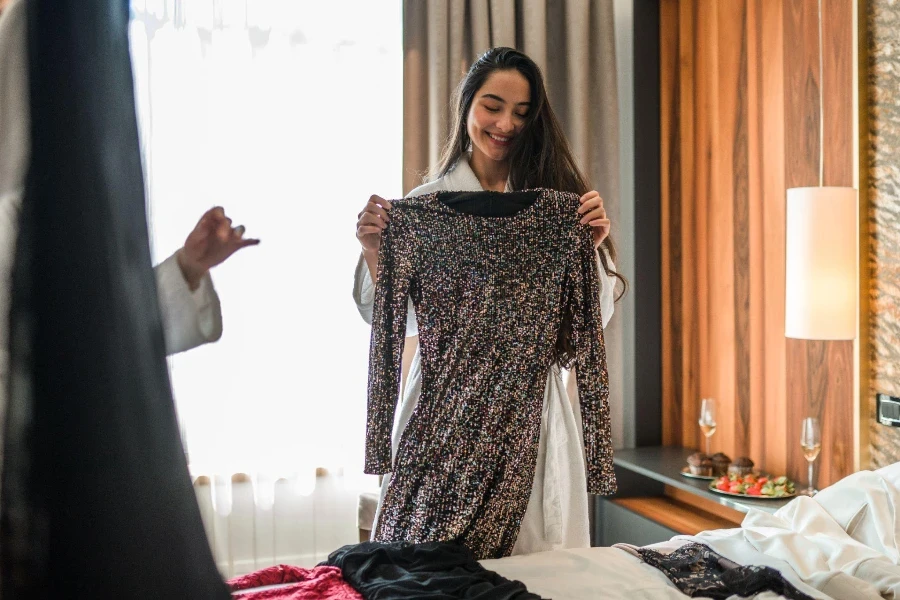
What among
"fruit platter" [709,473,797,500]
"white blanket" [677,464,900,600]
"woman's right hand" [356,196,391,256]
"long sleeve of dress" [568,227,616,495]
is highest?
"woman's right hand" [356,196,391,256]

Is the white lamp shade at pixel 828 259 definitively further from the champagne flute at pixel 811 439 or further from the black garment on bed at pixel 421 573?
the black garment on bed at pixel 421 573

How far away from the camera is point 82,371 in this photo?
16.8 inches

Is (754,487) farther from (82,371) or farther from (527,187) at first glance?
(82,371)

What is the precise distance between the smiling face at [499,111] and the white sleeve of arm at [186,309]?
5.74ft

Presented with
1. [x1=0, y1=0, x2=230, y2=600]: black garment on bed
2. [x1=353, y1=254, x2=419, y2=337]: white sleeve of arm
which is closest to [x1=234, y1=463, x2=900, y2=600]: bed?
[x1=353, y1=254, x2=419, y2=337]: white sleeve of arm

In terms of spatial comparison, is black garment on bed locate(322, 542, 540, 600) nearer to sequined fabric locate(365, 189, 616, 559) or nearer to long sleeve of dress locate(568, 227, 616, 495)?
sequined fabric locate(365, 189, 616, 559)

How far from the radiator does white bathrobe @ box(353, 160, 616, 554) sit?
1659 mm

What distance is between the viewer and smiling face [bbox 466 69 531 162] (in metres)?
2.25

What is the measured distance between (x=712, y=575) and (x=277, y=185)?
245 centimetres

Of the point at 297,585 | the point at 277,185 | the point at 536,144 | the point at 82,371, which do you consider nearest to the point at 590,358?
the point at 536,144

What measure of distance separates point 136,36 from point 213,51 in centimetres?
29

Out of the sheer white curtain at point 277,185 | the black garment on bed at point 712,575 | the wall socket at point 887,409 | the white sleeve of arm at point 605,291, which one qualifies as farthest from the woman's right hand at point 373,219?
the wall socket at point 887,409

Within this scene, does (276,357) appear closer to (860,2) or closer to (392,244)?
(392,244)

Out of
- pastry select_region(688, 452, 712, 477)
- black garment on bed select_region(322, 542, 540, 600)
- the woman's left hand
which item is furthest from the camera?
pastry select_region(688, 452, 712, 477)
